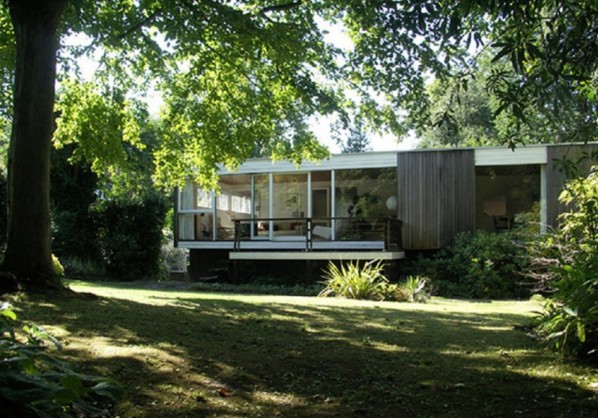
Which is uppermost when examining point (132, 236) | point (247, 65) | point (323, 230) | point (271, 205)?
point (247, 65)

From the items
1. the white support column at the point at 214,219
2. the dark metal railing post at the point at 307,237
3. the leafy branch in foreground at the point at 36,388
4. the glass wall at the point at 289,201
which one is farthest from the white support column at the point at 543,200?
the leafy branch in foreground at the point at 36,388

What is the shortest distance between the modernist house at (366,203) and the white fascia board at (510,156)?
3 cm

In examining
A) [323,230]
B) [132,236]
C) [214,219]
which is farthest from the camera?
[214,219]

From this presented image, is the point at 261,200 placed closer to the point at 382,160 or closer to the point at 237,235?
the point at 237,235

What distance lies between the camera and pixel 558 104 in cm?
422

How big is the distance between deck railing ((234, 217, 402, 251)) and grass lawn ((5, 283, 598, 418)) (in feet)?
35.5

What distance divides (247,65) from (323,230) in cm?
850

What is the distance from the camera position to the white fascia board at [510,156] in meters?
17.0

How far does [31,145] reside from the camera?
7.31 metres

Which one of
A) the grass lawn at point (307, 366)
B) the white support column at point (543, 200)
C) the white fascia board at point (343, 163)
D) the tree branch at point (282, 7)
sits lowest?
the grass lawn at point (307, 366)

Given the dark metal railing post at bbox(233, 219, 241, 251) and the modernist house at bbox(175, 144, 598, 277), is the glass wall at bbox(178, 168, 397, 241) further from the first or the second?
the dark metal railing post at bbox(233, 219, 241, 251)

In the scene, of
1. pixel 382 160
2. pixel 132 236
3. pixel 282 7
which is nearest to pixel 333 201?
pixel 382 160

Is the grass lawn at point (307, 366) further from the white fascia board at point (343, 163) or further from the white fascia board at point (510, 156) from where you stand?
the white fascia board at point (343, 163)

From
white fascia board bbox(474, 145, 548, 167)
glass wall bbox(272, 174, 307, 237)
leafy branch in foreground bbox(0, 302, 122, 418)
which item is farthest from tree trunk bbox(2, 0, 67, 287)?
white fascia board bbox(474, 145, 548, 167)
